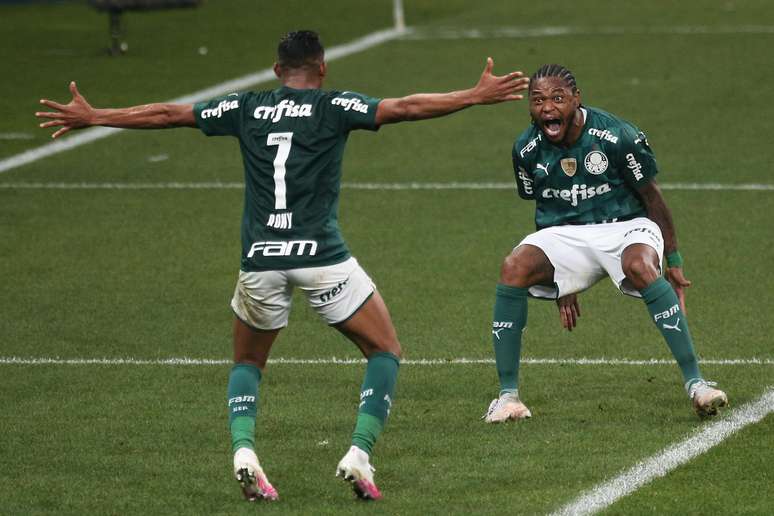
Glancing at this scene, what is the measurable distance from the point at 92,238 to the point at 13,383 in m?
4.19

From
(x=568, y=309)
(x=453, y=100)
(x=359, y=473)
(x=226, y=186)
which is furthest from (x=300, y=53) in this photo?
(x=226, y=186)

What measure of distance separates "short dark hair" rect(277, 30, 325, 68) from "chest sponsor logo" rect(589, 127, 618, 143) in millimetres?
1979

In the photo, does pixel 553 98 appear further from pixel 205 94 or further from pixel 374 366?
pixel 205 94

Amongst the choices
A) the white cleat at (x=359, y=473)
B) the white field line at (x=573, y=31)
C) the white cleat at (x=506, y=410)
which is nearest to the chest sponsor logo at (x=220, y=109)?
the white cleat at (x=359, y=473)

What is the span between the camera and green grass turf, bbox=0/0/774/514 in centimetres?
735

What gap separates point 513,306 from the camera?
8492mm

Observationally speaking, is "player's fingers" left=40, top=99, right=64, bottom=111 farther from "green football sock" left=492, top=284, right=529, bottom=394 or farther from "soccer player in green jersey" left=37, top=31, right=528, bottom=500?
"green football sock" left=492, top=284, right=529, bottom=394

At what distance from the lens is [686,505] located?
6844 mm

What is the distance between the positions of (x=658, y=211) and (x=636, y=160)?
1.04 ft

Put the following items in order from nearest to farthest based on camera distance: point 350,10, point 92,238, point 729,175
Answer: point 92,238, point 729,175, point 350,10

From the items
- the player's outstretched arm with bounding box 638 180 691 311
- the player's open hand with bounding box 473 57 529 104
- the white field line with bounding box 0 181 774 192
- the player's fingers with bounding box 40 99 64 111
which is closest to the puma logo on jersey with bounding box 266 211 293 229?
the player's open hand with bounding box 473 57 529 104

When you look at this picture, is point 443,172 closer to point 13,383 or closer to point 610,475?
point 13,383

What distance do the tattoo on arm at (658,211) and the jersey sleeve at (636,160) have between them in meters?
0.06

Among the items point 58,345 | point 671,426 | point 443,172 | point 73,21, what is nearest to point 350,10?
point 73,21
